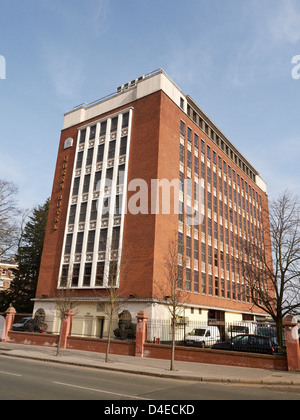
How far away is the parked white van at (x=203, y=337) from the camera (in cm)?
2473

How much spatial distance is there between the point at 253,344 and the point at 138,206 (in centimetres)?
1639

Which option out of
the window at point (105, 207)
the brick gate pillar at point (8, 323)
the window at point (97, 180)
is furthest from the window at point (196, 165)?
the brick gate pillar at point (8, 323)

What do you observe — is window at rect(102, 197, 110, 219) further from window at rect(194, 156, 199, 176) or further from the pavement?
the pavement

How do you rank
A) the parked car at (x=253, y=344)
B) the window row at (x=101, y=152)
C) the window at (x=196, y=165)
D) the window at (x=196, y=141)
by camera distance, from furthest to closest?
the window at (x=196, y=141), the window at (x=196, y=165), the window row at (x=101, y=152), the parked car at (x=253, y=344)

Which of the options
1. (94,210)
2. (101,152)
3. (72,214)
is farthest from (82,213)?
(101,152)

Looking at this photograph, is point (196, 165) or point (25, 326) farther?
point (196, 165)

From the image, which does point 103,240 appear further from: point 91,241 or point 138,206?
point 138,206

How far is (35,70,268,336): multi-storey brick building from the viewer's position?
29875mm

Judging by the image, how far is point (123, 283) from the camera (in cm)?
2927

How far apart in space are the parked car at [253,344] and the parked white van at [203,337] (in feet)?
19.0

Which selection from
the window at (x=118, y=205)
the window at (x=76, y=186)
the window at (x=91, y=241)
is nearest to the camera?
the window at (x=118, y=205)

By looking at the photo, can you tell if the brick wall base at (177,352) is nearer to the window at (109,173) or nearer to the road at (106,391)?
the road at (106,391)

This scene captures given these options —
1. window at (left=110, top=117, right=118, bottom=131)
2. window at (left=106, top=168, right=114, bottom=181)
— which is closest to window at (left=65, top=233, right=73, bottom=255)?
window at (left=106, top=168, right=114, bottom=181)

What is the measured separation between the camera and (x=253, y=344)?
18.6 meters
